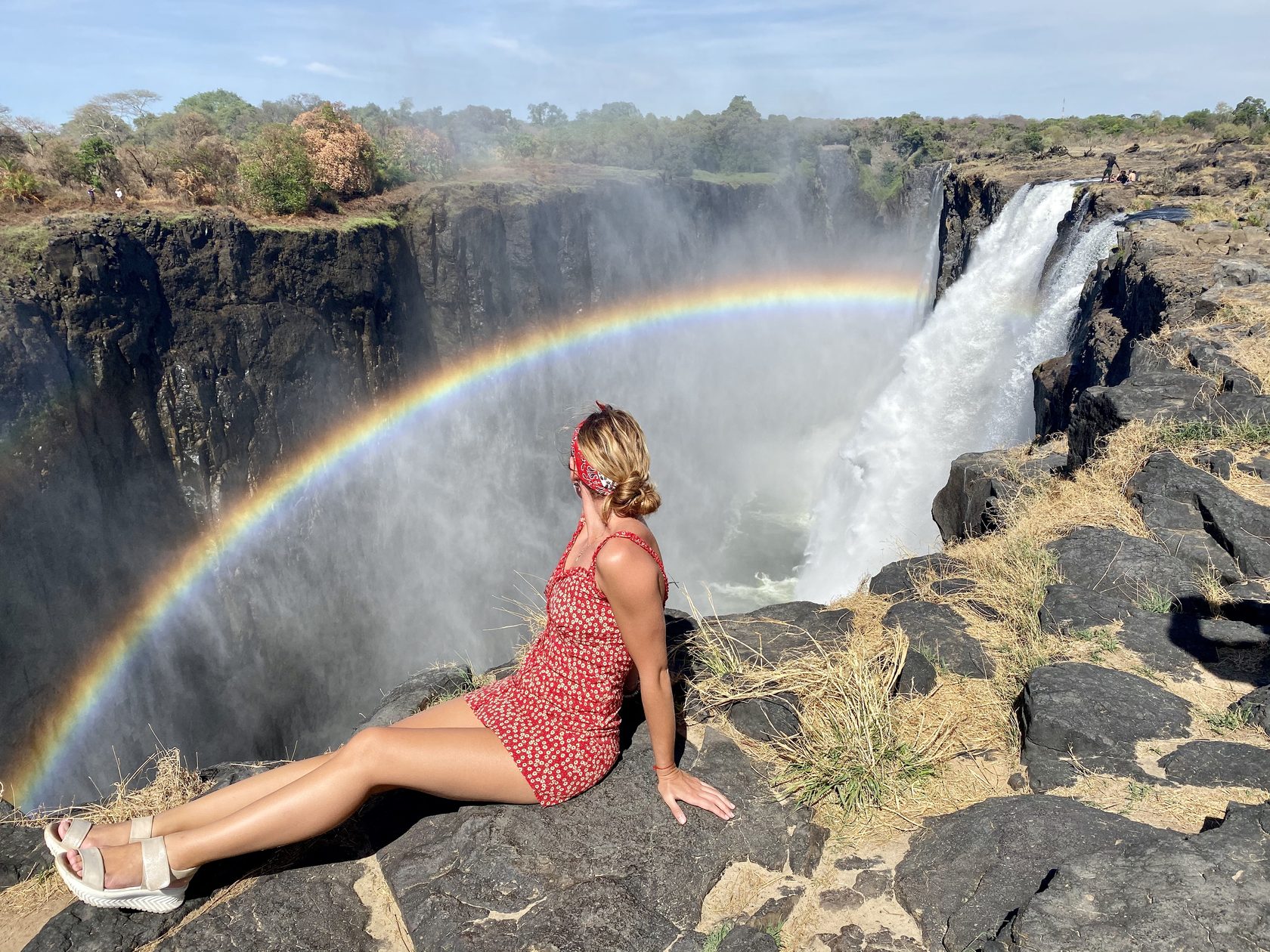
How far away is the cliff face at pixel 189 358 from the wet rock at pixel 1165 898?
16.3 meters

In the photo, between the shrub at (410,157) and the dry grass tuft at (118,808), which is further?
the shrub at (410,157)

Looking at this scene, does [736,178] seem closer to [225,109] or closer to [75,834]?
[225,109]

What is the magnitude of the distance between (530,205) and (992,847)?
89.3 feet

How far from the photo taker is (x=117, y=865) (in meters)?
2.54

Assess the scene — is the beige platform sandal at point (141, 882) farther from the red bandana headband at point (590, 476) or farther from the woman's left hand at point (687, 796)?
the red bandana headband at point (590, 476)

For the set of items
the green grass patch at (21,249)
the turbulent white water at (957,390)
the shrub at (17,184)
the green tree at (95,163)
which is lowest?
the turbulent white water at (957,390)

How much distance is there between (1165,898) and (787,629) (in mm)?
Answer: 2663

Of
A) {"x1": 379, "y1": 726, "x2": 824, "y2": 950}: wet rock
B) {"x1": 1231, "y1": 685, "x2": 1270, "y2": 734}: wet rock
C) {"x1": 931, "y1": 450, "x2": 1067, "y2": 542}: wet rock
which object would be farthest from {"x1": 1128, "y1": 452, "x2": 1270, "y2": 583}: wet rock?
{"x1": 379, "y1": 726, "x2": 824, "y2": 950}: wet rock

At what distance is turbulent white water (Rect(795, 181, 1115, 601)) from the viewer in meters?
15.7

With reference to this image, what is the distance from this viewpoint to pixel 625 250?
3209 cm

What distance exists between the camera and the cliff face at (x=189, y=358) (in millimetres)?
14000

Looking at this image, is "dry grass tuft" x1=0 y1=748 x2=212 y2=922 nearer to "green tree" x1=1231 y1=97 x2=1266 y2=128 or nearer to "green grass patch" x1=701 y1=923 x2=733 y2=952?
"green grass patch" x1=701 y1=923 x2=733 y2=952

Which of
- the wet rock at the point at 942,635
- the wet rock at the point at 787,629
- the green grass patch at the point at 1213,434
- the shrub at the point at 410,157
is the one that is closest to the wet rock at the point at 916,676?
the wet rock at the point at 942,635

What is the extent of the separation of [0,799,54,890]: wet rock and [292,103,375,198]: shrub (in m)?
21.9
